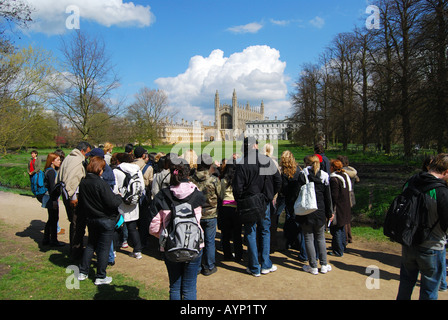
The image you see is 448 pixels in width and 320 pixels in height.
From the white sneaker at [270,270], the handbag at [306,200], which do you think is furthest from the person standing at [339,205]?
the white sneaker at [270,270]

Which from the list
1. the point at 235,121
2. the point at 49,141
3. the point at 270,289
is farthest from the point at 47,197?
the point at 235,121

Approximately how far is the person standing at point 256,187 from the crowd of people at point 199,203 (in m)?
0.02

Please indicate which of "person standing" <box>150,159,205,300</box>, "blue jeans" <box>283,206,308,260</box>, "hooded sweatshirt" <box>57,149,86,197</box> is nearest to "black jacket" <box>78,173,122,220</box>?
"hooded sweatshirt" <box>57,149,86,197</box>

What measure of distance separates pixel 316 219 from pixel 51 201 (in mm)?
5127

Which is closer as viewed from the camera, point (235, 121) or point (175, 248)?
point (175, 248)

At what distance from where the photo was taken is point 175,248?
310cm

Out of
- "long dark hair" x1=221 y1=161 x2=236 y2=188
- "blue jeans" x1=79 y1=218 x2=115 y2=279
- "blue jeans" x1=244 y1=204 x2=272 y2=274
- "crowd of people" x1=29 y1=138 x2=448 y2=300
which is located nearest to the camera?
"crowd of people" x1=29 y1=138 x2=448 y2=300

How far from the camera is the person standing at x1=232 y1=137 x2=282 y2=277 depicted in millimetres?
4789

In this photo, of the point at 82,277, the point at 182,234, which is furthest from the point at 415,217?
the point at 82,277

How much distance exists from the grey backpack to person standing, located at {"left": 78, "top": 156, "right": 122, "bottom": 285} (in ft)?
4.81

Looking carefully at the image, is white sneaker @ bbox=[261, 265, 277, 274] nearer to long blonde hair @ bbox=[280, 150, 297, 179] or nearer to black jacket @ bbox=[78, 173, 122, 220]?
long blonde hair @ bbox=[280, 150, 297, 179]

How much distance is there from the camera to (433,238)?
3127 millimetres

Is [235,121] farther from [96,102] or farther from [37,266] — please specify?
[37,266]
